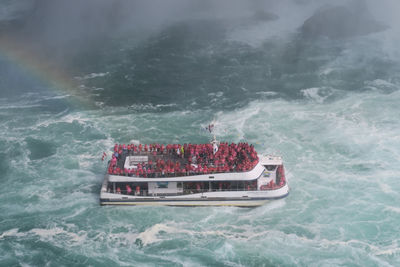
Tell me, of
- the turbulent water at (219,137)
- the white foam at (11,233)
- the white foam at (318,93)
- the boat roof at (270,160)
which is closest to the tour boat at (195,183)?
the boat roof at (270,160)

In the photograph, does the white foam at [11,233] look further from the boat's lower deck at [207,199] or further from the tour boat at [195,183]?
the tour boat at [195,183]

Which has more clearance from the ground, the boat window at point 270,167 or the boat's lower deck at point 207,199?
the boat window at point 270,167

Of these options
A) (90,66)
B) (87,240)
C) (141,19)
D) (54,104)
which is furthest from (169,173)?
(141,19)

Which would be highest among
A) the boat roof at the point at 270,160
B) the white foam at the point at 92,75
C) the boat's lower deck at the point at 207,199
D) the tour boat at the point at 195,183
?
the white foam at the point at 92,75

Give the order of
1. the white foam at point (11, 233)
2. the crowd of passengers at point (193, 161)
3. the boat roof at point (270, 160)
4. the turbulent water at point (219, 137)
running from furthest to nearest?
the boat roof at point (270, 160), the crowd of passengers at point (193, 161), the white foam at point (11, 233), the turbulent water at point (219, 137)

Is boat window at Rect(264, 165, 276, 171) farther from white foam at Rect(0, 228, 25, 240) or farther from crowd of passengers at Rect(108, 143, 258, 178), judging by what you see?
white foam at Rect(0, 228, 25, 240)

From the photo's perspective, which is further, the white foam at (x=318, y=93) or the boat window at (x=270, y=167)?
the white foam at (x=318, y=93)

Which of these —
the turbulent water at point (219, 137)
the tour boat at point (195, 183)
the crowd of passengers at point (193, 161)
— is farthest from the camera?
the crowd of passengers at point (193, 161)
